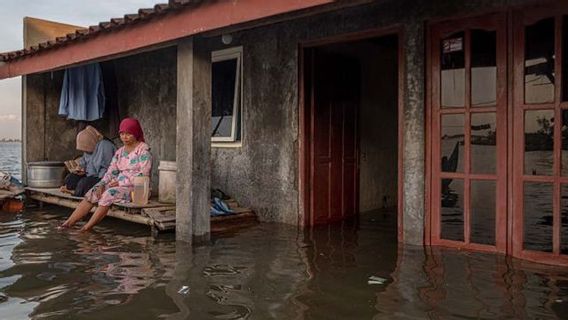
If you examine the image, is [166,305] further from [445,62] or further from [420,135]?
[445,62]

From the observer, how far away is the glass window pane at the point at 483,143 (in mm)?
5219

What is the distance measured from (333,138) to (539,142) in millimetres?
3233

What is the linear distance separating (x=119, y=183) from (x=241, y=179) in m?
1.81

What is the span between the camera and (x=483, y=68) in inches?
207

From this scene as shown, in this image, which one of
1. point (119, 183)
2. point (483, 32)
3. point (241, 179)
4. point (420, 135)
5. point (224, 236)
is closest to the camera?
point (483, 32)

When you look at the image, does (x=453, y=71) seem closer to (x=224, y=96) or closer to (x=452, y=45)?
(x=452, y=45)

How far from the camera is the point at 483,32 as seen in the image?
5273mm

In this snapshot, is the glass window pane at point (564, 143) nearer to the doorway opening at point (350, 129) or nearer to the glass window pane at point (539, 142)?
the glass window pane at point (539, 142)

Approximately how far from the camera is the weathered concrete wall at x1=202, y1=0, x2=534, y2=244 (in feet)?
18.7

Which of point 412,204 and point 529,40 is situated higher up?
point 529,40

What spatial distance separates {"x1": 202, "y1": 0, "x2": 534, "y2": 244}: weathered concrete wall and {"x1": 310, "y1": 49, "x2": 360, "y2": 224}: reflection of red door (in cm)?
31

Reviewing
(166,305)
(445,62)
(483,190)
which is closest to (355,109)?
(445,62)

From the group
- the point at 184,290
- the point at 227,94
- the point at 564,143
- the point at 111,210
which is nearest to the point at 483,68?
the point at 564,143

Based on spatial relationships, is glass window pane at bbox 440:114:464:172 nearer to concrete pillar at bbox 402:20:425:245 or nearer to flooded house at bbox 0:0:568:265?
flooded house at bbox 0:0:568:265
